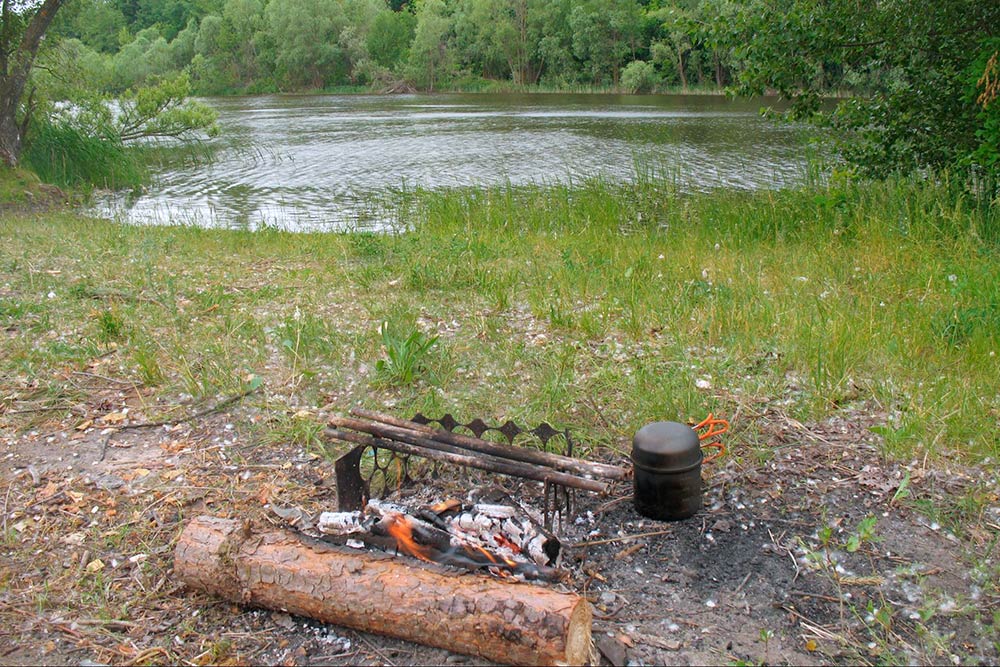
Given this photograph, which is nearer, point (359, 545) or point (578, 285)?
point (359, 545)

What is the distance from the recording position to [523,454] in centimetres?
328

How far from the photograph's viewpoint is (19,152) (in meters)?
14.3

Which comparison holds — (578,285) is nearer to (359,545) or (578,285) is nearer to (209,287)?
(209,287)

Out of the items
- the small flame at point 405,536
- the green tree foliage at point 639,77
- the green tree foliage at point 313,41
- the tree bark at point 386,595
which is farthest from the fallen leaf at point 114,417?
the green tree foliage at point 313,41

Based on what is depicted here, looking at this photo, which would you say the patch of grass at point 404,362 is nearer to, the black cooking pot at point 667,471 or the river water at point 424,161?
the black cooking pot at point 667,471

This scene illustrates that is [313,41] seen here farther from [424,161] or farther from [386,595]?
[386,595]

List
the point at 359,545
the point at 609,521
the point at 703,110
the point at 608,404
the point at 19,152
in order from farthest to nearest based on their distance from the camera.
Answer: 1. the point at 703,110
2. the point at 19,152
3. the point at 608,404
4. the point at 609,521
5. the point at 359,545

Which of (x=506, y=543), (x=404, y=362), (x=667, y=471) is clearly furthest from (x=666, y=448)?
(x=404, y=362)

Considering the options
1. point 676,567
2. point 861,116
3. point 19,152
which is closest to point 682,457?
point 676,567

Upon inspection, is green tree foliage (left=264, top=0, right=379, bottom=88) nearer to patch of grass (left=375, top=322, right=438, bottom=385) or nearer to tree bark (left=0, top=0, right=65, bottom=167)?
tree bark (left=0, top=0, right=65, bottom=167)

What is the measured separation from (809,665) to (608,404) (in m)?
1.92

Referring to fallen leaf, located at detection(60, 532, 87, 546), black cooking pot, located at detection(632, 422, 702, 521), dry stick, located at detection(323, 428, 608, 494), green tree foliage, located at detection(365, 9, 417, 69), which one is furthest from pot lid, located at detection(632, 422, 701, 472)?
green tree foliage, located at detection(365, 9, 417, 69)

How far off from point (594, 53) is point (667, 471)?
55.1m

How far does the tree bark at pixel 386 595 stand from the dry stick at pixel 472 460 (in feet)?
1.57
